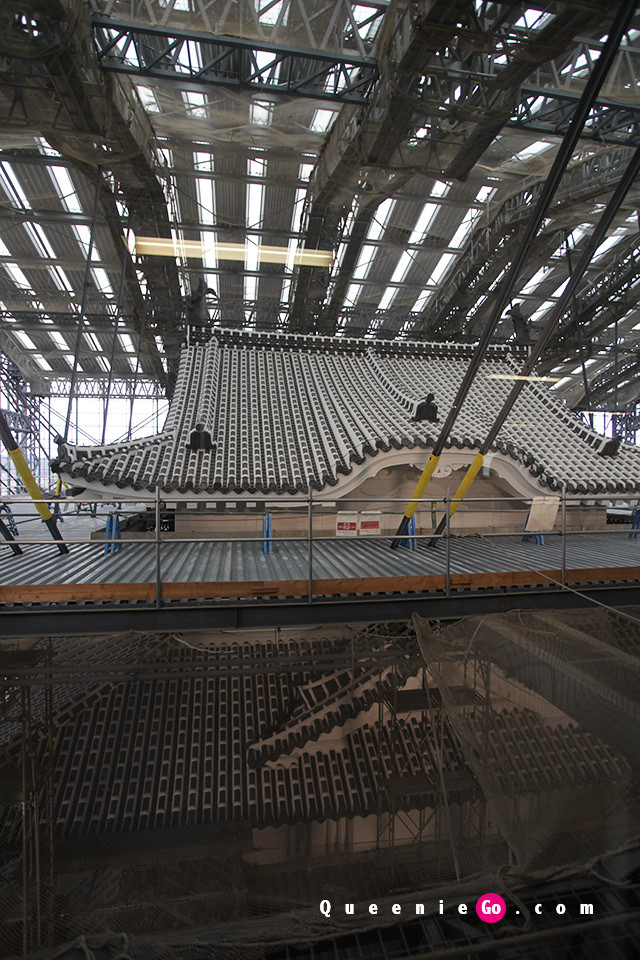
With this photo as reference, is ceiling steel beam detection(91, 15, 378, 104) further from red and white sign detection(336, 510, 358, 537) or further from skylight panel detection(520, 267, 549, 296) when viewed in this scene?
skylight panel detection(520, 267, 549, 296)

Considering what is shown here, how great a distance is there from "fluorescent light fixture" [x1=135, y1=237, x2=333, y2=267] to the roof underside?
12cm

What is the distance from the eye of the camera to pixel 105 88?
680cm

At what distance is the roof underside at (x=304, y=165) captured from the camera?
6.39 metres

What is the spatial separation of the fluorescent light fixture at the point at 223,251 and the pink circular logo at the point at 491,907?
10.9m

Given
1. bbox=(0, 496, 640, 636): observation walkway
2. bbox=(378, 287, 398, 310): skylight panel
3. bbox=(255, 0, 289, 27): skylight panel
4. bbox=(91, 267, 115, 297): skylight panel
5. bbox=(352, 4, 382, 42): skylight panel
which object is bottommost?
bbox=(0, 496, 640, 636): observation walkway

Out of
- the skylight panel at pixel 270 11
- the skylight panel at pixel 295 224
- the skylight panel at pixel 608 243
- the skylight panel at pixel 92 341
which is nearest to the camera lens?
the skylight panel at pixel 270 11

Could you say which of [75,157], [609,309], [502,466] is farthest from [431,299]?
[75,157]

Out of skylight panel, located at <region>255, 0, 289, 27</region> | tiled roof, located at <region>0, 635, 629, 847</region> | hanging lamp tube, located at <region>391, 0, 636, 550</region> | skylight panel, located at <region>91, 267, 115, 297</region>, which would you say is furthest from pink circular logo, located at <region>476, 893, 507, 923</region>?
skylight panel, located at <region>91, 267, 115, 297</region>

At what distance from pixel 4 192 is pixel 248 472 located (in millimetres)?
7238

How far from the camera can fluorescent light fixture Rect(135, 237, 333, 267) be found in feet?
34.3

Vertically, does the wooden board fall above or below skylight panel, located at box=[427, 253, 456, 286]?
below

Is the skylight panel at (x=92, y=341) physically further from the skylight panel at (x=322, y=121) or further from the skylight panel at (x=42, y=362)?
the skylight panel at (x=322, y=121)

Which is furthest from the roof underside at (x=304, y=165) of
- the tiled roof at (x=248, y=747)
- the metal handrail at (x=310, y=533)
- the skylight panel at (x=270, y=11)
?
the tiled roof at (x=248, y=747)

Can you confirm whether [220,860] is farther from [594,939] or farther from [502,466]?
[502,466]
